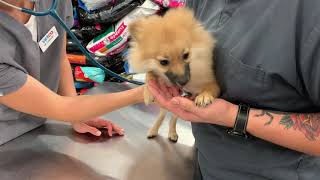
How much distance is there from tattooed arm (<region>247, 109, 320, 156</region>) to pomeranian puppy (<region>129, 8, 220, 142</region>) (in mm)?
124

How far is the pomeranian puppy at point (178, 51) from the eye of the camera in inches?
35.0

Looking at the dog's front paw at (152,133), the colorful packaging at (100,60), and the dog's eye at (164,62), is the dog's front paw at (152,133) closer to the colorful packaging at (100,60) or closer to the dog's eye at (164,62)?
the dog's eye at (164,62)

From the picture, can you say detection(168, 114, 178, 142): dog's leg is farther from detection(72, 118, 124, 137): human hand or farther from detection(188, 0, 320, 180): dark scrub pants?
detection(188, 0, 320, 180): dark scrub pants

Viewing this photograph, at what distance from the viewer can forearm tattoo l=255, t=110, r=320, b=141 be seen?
2.57ft

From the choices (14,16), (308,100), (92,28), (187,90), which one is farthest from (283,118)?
(92,28)

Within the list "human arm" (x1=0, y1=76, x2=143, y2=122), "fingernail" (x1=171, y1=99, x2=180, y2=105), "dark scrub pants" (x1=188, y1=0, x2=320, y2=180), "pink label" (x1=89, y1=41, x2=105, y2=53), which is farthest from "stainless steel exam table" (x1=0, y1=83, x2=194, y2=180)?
"pink label" (x1=89, y1=41, x2=105, y2=53)

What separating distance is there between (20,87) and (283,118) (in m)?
0.70

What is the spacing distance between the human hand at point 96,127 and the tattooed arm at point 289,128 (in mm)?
621

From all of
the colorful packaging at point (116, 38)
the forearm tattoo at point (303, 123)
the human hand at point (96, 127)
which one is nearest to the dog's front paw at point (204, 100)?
the forearm tattoo at point (303, 123)

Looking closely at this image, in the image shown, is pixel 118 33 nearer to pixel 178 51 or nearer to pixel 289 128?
pixel 178 51

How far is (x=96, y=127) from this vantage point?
1.33 m

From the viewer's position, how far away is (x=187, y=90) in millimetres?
994

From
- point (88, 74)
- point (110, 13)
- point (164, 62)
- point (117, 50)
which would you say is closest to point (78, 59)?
point (88, 74)

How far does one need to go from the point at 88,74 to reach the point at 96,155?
48.8 inches
